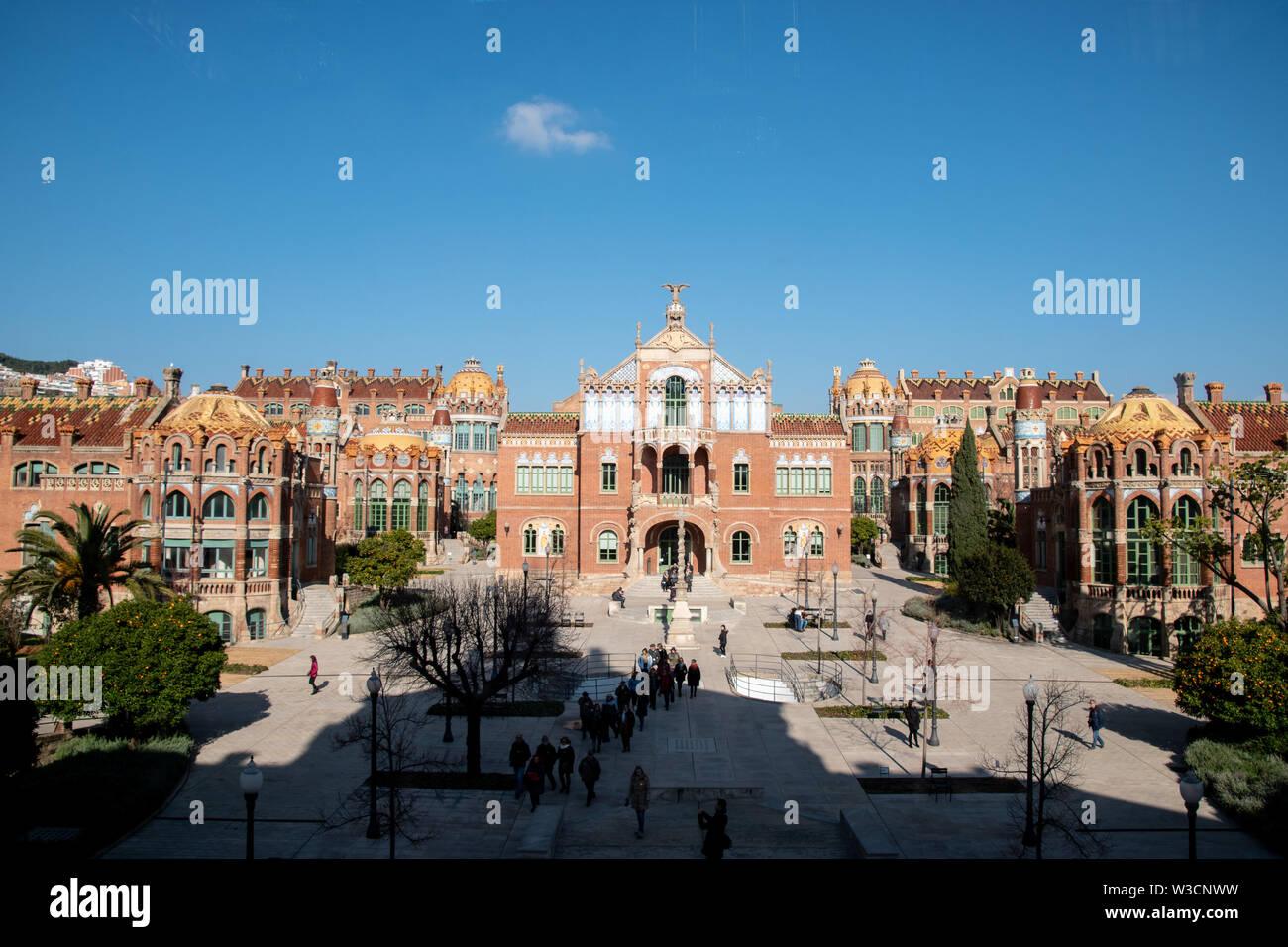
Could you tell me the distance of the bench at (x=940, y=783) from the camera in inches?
778

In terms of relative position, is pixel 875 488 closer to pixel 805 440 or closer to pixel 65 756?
pixel 805 440

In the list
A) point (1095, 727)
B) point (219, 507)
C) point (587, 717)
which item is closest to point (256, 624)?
point (219, 507)

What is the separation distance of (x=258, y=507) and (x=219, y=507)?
68.0 inches

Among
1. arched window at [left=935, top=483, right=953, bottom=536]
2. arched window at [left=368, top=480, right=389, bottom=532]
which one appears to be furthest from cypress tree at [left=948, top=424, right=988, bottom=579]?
arched window at [left=368, top=480, right=389, bottom=532]

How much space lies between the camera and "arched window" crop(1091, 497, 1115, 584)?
41.2 m

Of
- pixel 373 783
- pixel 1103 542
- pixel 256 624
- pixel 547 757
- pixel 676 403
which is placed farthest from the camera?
pixel 676 403

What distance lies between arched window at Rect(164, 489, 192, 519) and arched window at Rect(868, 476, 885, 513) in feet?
231

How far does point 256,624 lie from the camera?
4200cm

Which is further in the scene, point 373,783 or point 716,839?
point 373,783

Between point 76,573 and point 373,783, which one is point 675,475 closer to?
point 76,573

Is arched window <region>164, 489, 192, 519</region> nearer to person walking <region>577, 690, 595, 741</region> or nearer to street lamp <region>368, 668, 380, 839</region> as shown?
person walking <region>577, 690, 595, 741</region>

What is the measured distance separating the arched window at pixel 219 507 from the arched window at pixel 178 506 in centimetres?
83

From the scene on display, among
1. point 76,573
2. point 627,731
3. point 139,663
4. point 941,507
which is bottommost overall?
point 627,731
